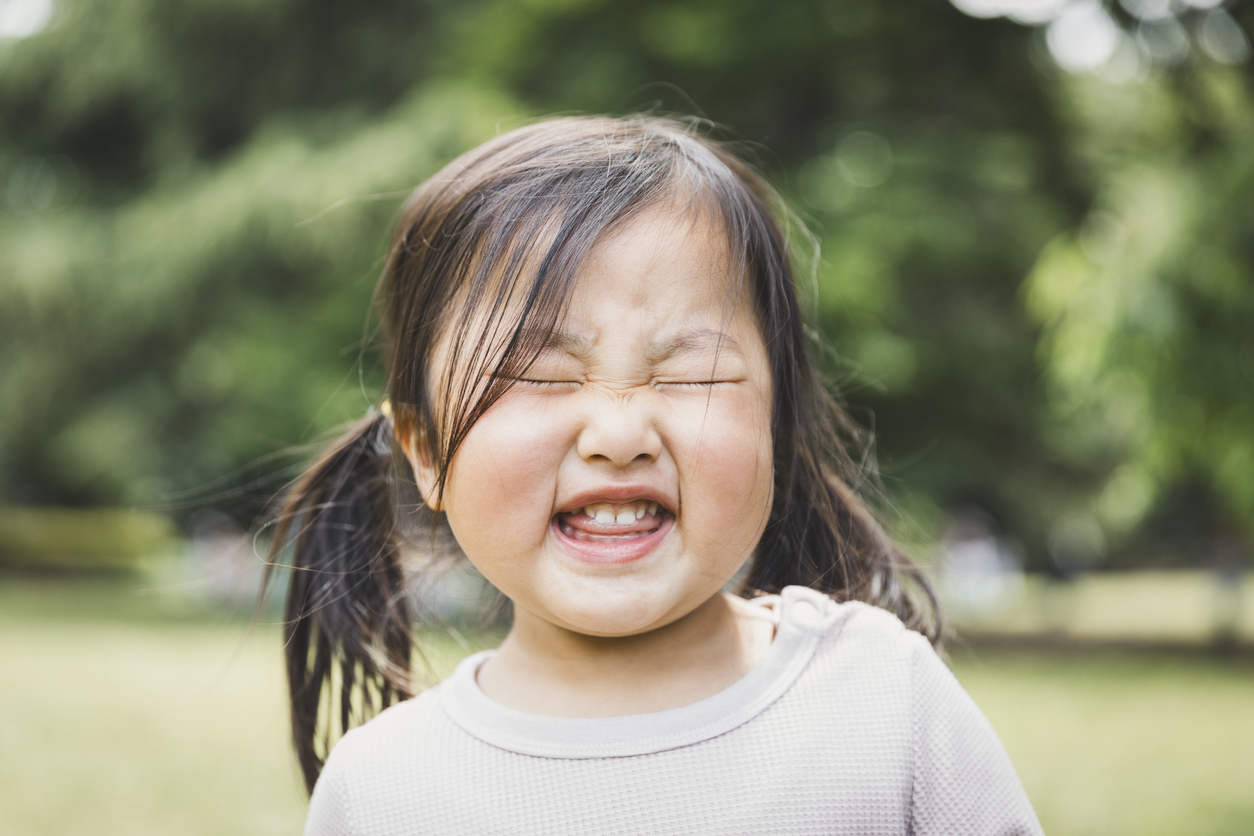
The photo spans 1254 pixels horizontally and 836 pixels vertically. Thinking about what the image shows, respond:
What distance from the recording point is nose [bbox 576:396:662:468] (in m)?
1.16

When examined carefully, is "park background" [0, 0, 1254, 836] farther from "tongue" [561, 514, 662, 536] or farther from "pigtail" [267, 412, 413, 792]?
"tongue" [561, 514, 662, 536]

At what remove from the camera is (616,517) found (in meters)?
1.21

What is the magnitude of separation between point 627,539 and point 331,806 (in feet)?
1.62

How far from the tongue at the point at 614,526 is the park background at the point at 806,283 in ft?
2.48

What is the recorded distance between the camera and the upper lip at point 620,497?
118cm

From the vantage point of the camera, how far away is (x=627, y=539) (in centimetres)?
121

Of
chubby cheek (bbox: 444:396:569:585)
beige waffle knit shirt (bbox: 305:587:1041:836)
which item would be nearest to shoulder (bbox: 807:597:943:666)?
beige waffle knit shirt (bbox: 305:587:1041:836)

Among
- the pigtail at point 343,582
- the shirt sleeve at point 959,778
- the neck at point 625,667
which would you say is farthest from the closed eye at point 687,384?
the pigtail at point 343,582

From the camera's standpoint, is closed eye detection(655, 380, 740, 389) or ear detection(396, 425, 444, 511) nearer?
closed eye detection(655, 380, 740, 389)

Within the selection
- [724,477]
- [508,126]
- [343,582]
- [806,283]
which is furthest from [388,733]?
[508,126]

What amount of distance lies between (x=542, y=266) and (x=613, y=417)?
0.63ft

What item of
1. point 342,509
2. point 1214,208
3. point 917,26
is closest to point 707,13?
point 917,26

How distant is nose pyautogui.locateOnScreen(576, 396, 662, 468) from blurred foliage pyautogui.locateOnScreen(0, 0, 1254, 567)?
3.98m

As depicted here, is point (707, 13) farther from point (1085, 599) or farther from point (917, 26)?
point (1085, 599)
